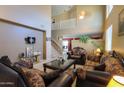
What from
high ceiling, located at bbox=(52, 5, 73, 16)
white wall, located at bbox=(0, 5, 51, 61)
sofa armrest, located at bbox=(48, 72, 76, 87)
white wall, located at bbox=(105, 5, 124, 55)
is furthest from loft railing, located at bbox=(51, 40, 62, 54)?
sofa armrest, located at bbox=(48, 72, 76, 87)

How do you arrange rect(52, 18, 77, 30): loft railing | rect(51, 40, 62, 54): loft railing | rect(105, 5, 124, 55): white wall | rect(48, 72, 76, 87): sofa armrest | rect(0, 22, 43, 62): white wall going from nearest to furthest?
1. rect(48, 72, 76, 87): sofa armrest
2. rect(105, 5, 124, 55): white wall
3. rect(0, 22, 43, 62): white wall
4. rect(52, 18, 77, 30): loft railing
5. rect(51, 40, 62, 54): loft railing

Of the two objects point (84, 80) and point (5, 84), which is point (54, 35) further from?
point (5, 84)

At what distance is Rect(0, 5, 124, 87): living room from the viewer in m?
1.58

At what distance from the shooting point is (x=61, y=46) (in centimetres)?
887

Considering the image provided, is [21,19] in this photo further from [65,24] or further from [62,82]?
[65,24]

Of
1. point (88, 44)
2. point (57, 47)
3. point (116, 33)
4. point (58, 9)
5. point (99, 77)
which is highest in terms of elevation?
point (58, 9)

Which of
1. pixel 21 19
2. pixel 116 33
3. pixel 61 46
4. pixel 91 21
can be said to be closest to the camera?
pixel 116 33

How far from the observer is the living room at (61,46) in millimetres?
1583

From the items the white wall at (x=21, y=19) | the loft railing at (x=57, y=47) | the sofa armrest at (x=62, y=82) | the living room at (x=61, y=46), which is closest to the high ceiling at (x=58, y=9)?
the living room at (x=61, y=46)

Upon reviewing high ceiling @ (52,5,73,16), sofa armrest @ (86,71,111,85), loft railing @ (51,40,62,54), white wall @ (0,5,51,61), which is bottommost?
sofa armrest @ (86,71,111,85)

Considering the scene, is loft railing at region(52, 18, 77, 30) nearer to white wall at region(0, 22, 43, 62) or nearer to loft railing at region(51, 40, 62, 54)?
loft railing at region(51, 40, 62, 54)

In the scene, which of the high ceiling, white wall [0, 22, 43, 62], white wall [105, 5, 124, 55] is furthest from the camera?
the high ceiling

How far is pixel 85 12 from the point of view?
7680 millimetres

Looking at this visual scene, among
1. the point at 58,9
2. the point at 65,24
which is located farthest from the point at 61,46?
the point at 58,9
